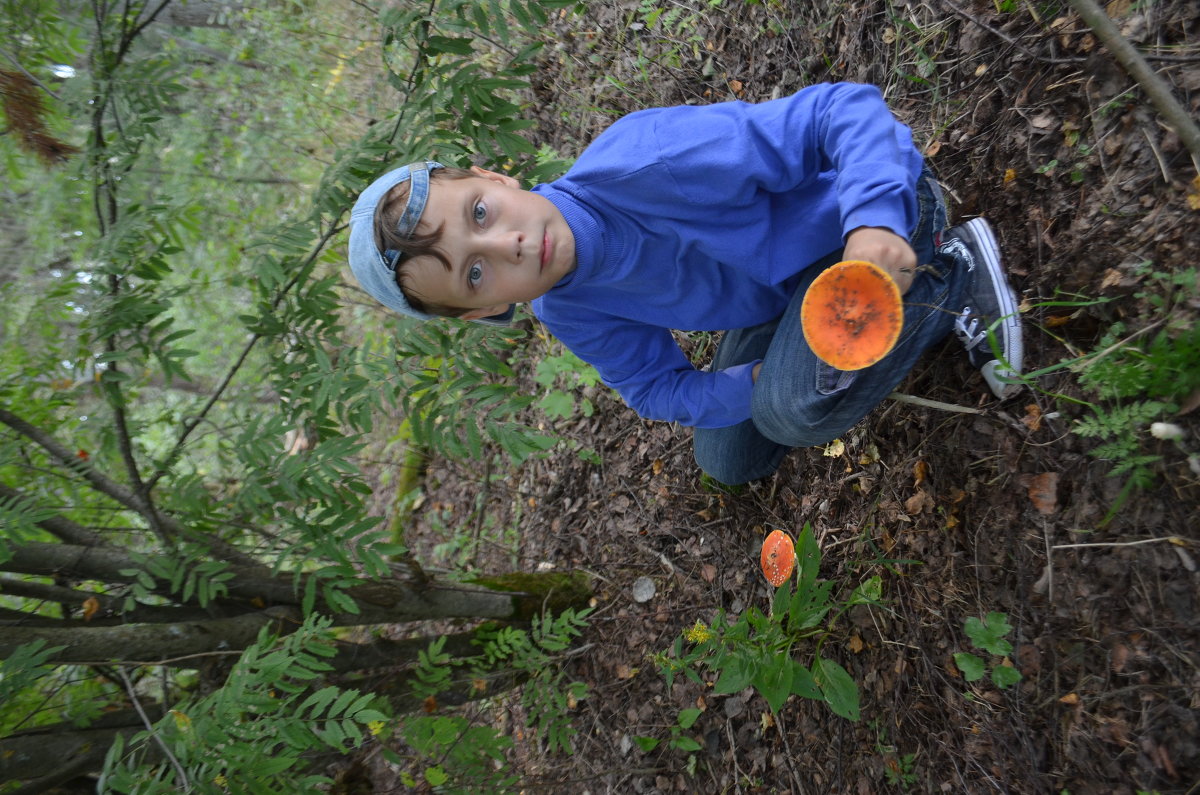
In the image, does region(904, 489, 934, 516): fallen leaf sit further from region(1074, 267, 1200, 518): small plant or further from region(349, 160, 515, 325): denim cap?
region(349, 160, 515, 325): denim cap

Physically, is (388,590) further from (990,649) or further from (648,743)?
(990,649)

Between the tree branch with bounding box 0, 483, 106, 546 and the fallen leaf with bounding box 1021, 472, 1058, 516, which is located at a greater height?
the fallen leaf with bounding box 1021, 472, 1058, 516

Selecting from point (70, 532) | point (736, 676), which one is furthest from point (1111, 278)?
point (70, 532)

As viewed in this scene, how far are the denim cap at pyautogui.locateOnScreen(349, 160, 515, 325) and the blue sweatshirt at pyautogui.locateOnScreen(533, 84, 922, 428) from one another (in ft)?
1.14

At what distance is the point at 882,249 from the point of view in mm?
1562

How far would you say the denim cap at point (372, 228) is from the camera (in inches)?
71.3

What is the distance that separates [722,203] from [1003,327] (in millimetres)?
855

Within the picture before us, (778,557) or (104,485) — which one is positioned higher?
(104,485)

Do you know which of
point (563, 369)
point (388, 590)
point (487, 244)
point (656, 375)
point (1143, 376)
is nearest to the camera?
point (1143, 376)

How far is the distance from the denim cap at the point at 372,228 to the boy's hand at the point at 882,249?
1.05 metres

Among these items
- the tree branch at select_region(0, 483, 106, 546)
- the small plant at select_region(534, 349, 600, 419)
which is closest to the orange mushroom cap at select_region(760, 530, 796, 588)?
the small plant at select_region(534, 349, 600, 419)

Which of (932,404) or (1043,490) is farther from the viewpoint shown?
(932,404)

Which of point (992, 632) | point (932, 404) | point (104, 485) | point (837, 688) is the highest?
point (932, 404)

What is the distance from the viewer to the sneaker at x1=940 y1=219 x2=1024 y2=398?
77.7 inches
